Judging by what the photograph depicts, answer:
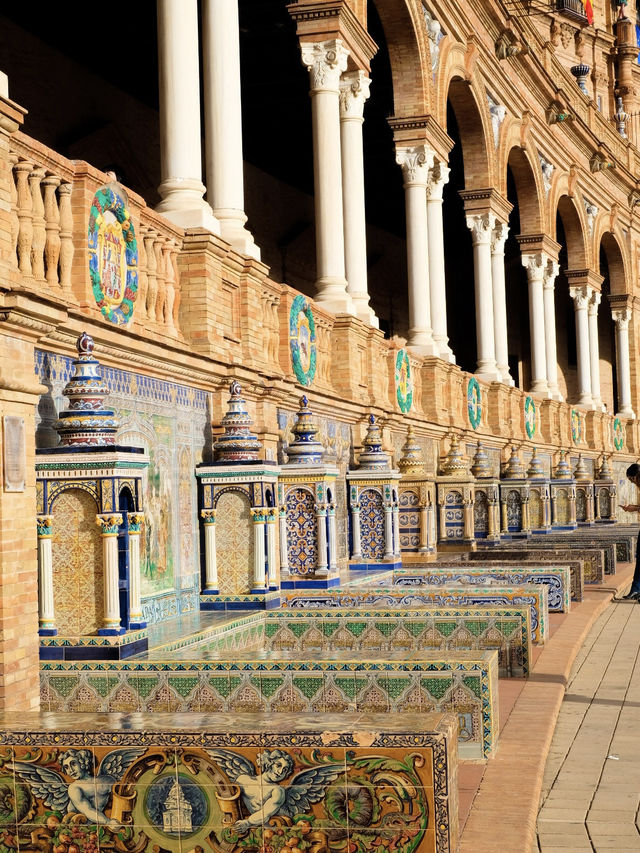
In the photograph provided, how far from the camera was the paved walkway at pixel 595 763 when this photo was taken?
16.2 feet

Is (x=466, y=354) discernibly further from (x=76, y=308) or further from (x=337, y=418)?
(x=76, y=308)

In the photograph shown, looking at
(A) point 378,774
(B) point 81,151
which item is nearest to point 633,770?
(A) point 378,774

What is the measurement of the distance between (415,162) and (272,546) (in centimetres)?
995

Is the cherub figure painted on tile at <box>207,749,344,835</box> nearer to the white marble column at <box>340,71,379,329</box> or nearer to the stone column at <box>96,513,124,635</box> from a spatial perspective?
the stone column at <box>96,513,124,635</box>

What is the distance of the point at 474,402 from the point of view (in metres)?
20.2

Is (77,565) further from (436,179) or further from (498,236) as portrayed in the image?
(498,236)

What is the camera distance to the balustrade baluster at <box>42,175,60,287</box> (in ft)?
21.7

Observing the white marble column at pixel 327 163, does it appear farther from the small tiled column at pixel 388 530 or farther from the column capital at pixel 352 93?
the small tiled column at pixel 388 530

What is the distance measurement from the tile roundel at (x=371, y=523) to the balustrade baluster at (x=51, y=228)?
6.80m

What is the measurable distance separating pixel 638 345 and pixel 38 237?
31699mm

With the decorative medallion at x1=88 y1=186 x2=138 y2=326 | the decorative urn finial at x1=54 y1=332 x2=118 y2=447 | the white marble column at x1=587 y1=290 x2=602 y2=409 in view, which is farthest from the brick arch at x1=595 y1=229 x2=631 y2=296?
the decorative urn finial at x1=54 y1=332 x2=118 y2=447

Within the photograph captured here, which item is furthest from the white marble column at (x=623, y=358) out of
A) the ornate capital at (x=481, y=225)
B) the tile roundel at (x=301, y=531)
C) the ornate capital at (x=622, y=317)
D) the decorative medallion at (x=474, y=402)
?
the tile roundel at (x=301, y=531)

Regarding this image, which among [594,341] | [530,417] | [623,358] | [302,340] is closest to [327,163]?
[302,340]

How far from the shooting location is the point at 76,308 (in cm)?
669
